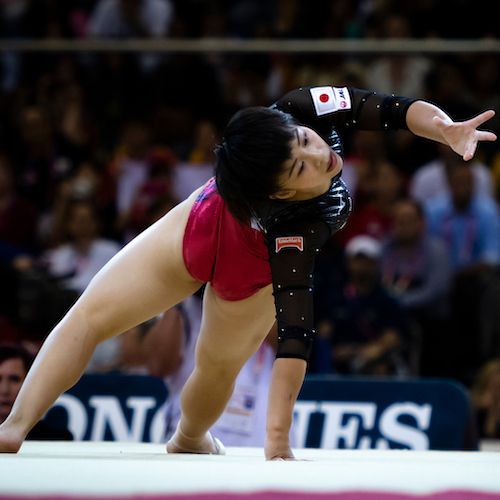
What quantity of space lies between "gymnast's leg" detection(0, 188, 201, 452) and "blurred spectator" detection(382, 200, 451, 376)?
1914 mm

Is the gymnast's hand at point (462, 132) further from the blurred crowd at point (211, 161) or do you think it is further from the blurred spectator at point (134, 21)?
the blurred spectator at point (134, 21)

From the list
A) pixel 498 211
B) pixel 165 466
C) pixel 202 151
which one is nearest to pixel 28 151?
pixel 202 151

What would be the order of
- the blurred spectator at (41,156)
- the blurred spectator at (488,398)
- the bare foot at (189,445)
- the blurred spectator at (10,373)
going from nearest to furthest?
the bare foot at (189,445), the blurred spectator at (10,373), the blurred spectator at (488,398), the blurred spectator at (41,156)

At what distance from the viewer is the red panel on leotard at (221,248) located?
1.46 m

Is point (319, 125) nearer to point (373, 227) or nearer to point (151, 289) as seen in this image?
point (151, 289)

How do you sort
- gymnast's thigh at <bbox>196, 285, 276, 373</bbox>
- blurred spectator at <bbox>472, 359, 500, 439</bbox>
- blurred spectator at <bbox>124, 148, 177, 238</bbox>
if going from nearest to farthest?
gymnast's thigh at <bbox>196, 285, 276, 373</bbox> < blurred spectator at <bbox>472, 359, 500, 439</bbox> < blurred spectator at <bbox>124, 148, 177, 238</bbox>

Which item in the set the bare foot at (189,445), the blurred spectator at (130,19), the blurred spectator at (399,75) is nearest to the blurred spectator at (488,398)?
the blurred spectator at (399,75)

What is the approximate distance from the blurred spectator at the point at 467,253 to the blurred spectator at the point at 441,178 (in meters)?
0.05

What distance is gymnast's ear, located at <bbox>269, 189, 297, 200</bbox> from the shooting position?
1.31m

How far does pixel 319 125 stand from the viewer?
1.46 metres

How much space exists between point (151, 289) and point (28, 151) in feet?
8.61

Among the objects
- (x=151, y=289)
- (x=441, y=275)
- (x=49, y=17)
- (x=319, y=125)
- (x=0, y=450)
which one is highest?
(x=49, y=17)

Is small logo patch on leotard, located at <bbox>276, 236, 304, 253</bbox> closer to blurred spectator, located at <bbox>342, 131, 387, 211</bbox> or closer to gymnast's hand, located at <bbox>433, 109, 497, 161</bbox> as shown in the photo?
gymnast's hand, located at <bbox>433, 109, 497, 161</bbox>

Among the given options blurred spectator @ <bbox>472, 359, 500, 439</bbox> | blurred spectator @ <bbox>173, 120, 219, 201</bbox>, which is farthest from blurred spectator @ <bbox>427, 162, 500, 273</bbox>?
blurred spectator @ <bbox>173, 120, 219, 201</bbox>
